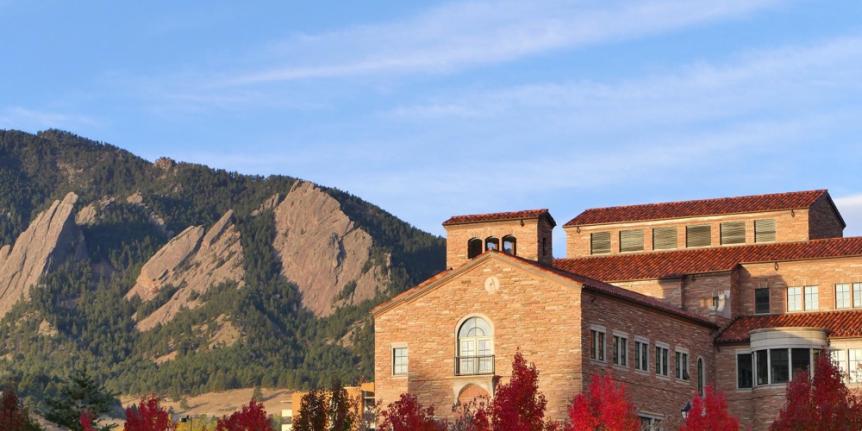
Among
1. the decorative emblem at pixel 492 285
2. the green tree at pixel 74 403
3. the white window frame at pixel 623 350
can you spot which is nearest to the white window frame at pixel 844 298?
the white window frame at pixel 623 350

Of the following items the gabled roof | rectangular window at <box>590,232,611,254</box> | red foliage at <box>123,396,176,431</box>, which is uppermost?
rectangular window at <box>590,232,611,254</box>

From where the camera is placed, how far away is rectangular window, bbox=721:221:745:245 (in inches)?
3600

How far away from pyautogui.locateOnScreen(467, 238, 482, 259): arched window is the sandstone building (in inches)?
2.1

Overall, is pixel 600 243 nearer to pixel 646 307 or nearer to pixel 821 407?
pixel 646 307

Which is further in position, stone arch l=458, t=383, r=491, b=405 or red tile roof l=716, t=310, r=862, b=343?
red tile roof l=716, t=310, r=862, b=343

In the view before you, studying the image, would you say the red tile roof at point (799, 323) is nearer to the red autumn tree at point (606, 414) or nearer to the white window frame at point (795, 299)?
the white window frame at point (795, 299)

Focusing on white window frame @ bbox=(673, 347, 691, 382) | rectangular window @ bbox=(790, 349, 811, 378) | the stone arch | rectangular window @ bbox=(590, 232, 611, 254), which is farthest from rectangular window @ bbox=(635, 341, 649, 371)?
rectangular window @ bbox=(590, 232, 611, 254)

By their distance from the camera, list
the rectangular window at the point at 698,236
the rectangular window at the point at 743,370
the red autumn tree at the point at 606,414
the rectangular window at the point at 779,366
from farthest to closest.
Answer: the rectangular window at the point at 698,236, the rectangular window at the point at 743,370, the rectangular window at the point at 779,366, the red autumn tree at the point at 606,414

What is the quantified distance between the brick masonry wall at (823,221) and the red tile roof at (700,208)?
0.63 meters

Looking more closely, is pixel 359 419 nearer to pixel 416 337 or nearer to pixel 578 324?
A: pixel 416 337

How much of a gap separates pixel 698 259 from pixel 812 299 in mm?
6822

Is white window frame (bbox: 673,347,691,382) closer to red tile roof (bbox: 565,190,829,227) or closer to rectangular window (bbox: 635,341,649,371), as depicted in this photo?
rectangular window (bbox: 635,341,649,371)

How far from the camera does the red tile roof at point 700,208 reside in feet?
300

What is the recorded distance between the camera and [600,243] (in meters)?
94.1
